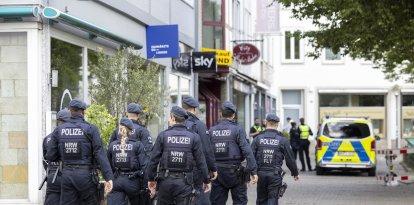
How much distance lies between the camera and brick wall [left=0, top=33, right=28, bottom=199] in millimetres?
14852

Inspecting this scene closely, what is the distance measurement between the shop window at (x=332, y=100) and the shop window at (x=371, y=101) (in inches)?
35.0

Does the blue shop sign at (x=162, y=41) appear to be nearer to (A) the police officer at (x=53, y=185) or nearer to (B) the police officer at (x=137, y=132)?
(B) the police officer at (x=137, y=132)

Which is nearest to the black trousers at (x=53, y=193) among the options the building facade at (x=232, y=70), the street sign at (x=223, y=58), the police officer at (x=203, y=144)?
the police officer at (x=203, y=144)

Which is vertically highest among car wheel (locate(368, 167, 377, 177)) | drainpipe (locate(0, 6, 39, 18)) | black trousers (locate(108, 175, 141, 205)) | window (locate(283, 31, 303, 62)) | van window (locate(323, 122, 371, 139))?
window (locate(283, 31, 303, 62))

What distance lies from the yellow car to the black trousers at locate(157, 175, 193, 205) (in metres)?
17.1

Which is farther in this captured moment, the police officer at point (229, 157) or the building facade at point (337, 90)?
the building facade at point (337, 90)

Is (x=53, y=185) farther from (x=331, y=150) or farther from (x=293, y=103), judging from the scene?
(x=293, y=103)

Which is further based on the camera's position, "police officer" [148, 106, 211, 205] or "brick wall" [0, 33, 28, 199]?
"brick wall" [0, 33, 28, 199]

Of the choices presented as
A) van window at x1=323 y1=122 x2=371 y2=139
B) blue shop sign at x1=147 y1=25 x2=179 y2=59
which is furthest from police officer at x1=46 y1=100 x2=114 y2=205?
van window at x1=323 y1=122 x2=371 y2=139

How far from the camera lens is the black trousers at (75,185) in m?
10.7

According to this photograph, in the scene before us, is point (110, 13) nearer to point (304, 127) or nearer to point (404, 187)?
point (404, 187)

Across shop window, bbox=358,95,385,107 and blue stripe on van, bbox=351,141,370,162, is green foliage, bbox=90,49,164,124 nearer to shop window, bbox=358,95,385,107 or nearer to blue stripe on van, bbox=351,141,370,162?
blue stripe on van, bbox=351,141,370,162

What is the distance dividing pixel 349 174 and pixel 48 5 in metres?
16.5

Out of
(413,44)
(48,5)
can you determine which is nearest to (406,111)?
(413,44)
